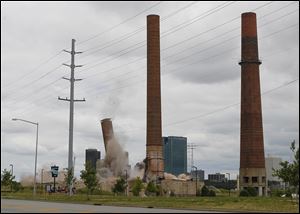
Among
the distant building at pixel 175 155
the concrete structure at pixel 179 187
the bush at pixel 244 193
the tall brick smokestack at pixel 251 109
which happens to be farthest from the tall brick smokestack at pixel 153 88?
the distant building at pixel 175 155

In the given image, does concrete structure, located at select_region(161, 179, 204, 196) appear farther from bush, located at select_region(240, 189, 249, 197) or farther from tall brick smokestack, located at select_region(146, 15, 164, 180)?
bush, located at select_region(240, 189, 249, 197)

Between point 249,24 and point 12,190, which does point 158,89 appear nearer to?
point 249,24

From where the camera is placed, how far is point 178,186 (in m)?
105

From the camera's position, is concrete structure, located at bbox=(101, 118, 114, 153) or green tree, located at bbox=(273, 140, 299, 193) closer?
green tree, located at bbox=(273, 140, 299, 193)

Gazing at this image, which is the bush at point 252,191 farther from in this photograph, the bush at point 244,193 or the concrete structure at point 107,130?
the concrete structure at point 107,130

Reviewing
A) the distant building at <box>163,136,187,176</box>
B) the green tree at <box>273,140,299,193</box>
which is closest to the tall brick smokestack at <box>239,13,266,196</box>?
the green tree at <box>273,140,299,193</box>

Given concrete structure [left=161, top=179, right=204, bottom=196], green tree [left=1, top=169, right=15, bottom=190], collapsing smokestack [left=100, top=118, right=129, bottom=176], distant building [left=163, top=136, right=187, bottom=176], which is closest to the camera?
green tree [left=1, top=169, right=15, bottom=190]

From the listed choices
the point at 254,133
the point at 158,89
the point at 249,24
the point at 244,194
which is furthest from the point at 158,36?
the point at 244,194

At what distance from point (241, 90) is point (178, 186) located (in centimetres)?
2608

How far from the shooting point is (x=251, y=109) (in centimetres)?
8675

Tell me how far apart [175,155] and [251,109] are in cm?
8139

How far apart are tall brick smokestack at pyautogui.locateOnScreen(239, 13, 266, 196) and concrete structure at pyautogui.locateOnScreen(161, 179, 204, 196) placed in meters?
15.2

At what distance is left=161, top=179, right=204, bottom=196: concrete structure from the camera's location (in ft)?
323

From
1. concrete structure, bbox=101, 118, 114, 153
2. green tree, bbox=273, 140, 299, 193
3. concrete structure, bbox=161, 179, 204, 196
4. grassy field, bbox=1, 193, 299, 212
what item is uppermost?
concrete structure, bbox=101, 118, 114, 153
